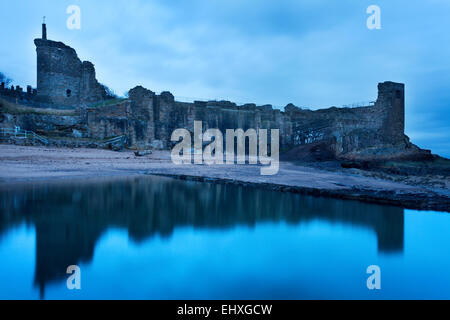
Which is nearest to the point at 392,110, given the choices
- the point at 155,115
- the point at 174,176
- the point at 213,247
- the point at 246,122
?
the point at 246,122

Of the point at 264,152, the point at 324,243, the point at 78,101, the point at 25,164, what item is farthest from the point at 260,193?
the point at 78,101

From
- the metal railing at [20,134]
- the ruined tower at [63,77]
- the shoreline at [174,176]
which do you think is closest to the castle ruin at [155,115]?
the ruined tower at [63,77]

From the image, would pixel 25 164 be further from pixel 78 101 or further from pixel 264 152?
pixel 264 152

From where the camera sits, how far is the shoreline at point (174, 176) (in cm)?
877

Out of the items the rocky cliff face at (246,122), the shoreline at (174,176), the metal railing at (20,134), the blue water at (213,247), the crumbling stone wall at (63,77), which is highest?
the crumbling stone wall at (63,77)

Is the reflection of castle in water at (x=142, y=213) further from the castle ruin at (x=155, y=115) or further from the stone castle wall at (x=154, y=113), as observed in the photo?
the stone castle wall at (x=154, y=113)

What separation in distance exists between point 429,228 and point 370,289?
399cm

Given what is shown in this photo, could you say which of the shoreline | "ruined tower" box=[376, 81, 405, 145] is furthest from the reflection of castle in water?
"ruined tower" box=[376, 81, 405, 145]

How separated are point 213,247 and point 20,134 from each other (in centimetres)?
1908

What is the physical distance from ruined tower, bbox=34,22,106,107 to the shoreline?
13.2m

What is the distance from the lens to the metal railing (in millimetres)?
17333

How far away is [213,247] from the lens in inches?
198

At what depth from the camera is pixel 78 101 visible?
2895 cm

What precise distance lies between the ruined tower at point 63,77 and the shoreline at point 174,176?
13169mm
